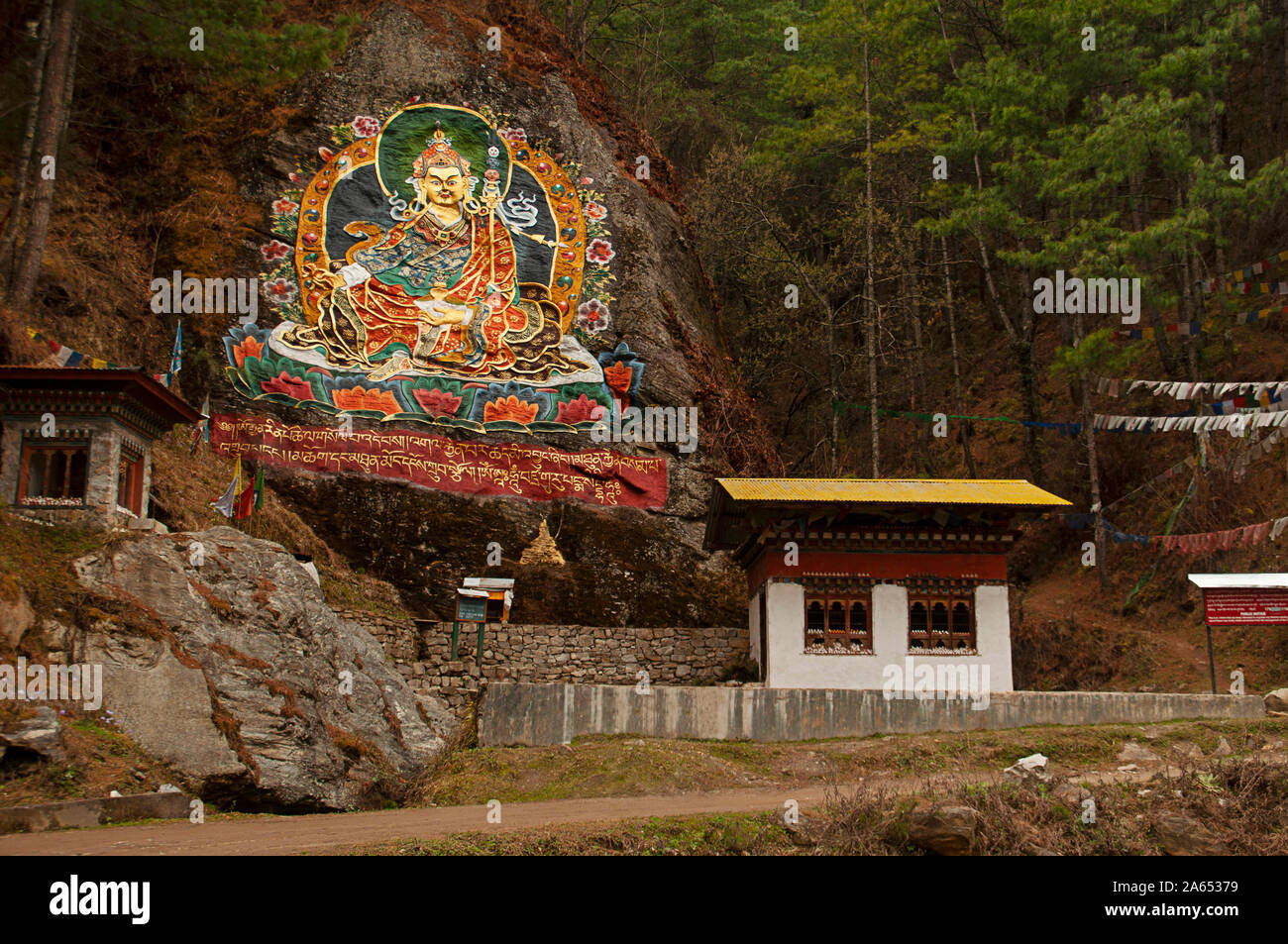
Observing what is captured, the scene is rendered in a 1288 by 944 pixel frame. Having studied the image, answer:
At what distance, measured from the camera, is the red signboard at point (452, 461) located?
25.3 metres

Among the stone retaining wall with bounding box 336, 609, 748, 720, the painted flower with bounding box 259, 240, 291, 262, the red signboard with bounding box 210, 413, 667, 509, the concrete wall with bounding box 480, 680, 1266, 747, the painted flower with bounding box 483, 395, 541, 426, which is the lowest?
the concrete wall with bounding box 480, 680, 1266, 747

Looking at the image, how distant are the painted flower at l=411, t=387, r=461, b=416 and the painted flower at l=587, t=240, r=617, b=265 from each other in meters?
5.76

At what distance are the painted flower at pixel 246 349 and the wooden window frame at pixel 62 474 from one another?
9.48 meters

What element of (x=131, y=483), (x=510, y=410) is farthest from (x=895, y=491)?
(x=131, y=483)

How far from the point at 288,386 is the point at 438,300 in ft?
14.7

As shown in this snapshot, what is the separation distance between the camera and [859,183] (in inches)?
1512

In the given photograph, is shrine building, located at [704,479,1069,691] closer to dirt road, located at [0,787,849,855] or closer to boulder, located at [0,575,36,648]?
dirt road, located at [0,787,849,855]

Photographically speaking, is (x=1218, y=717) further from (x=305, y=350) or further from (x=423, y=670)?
(x=305, y=350)

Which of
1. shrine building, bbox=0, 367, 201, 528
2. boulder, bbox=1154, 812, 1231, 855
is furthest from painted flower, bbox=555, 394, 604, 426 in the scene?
boulder, bbox=1154, 812, 1231, 855

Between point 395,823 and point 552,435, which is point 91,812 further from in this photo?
point 552,435

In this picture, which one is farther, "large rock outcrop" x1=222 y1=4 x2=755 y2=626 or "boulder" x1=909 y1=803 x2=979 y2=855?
"large rock outcrop" x1=222 y1=4 x2=755 y2=626

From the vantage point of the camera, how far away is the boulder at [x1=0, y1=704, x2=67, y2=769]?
1259cm

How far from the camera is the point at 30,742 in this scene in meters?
12.7

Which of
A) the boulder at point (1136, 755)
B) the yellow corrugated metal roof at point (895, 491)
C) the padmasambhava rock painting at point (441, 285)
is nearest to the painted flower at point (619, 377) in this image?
the padmasambhava rock painting at point (441, 285)
